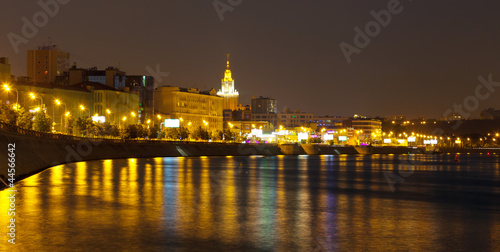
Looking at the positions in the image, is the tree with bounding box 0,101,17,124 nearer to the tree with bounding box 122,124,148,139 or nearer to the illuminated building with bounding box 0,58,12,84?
the illuminated building with bounding box 0,58,12,84

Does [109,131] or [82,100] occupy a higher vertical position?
[82,100]

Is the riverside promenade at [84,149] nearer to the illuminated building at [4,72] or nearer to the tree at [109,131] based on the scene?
the tree at [109,131]

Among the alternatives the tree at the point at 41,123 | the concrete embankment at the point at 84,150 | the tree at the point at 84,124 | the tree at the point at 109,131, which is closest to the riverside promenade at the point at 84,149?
the concrete embankment at the point at 84,150

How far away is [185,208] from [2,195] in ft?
A: 30.6

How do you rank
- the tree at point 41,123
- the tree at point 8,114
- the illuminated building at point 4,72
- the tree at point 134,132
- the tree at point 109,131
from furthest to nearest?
the tree at point 134,132 < the tree at point 109,131 < the illuminated building at point 4,72 < the tree at point 41,123 < the tree at point 8,114

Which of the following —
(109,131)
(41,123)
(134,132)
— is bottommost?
(134,132)

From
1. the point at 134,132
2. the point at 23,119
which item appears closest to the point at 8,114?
the point at 23,119

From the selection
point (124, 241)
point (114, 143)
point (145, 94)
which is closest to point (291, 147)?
point (145, 94)

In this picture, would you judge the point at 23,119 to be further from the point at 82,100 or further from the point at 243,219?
the point at 243,219

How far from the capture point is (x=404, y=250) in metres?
17.2

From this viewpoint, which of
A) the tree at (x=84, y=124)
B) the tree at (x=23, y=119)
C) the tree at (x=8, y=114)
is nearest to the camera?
the tree at (x=8, y=114)

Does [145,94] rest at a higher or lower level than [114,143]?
higher

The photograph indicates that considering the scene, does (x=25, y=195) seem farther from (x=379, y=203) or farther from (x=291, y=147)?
(x=291, y=147)

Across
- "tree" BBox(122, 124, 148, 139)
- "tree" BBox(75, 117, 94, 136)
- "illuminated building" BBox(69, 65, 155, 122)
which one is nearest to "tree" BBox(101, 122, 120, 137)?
"tree" BBox(122, 124, 148, 139)
